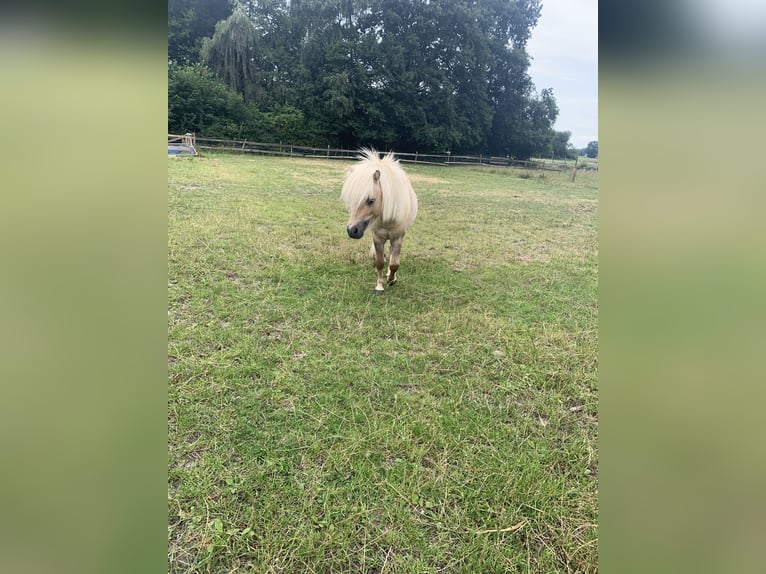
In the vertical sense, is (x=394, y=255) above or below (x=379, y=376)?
above

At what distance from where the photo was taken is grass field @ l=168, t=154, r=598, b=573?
98 centimetres

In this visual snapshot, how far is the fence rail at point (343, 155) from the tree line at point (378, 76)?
4cm

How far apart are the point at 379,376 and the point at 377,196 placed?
105 cm

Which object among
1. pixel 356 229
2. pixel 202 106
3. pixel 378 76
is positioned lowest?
pixel 356 229

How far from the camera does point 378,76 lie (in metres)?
1.89

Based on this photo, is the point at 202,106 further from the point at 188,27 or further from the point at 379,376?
the point at 379,376

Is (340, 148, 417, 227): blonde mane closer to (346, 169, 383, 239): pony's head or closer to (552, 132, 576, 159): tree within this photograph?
(346, 169, 383, 239): pony's head

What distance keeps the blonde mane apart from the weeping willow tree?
67 cm
